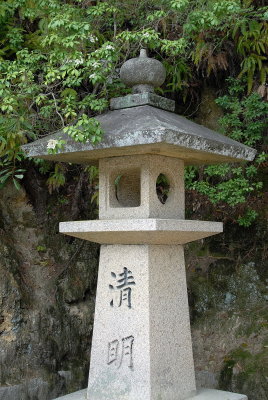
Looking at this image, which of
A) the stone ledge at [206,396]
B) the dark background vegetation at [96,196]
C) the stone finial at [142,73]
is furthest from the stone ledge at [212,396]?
the stone finial at [142,73]

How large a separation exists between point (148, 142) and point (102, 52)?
1607mm

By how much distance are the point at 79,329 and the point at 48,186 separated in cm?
183

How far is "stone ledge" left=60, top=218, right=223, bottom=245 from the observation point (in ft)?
12.2

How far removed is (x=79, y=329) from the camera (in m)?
6.40

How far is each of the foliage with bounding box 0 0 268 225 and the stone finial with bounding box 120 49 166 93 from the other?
584 millimetres

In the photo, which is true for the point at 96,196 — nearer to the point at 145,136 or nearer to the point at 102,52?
the point at 102,52

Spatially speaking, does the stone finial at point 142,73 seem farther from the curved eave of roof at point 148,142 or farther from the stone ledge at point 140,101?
the curved eave of roof at point 148,142

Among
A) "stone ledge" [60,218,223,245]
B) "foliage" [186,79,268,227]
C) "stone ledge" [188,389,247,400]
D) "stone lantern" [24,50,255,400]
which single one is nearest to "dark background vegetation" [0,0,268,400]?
"foliage" [186,79,268,227]

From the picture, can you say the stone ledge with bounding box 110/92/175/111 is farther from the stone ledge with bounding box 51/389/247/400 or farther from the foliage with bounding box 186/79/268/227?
the stone ledge with bounding box 51/389/247/400

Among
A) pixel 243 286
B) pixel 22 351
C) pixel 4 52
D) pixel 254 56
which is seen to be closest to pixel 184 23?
pixel 254 56

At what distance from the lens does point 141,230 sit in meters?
3.71

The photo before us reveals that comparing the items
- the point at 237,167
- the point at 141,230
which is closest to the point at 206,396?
the point at 141,230

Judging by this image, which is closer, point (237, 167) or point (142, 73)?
point (142, 73)

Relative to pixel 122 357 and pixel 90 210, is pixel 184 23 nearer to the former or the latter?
pixel 90 210
